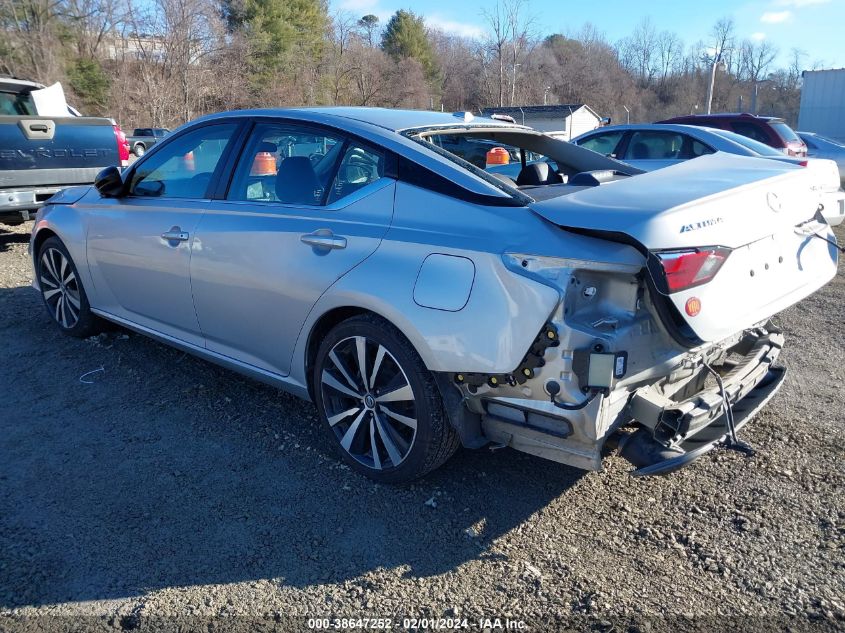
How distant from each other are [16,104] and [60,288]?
480 cm

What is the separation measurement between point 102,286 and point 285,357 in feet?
6.59

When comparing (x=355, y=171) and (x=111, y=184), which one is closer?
(x=355, y=171)

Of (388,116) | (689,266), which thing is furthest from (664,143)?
(689,266)

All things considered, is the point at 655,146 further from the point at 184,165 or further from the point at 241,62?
the point at 241,62

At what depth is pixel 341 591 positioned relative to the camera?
2.56 meters

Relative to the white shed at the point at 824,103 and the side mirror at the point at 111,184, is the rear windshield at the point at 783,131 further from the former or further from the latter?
the white shed at the point at 824,103

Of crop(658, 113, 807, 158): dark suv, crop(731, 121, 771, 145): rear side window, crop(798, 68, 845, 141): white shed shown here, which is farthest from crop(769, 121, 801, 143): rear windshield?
crop(798, 68, 845, 141): white shed

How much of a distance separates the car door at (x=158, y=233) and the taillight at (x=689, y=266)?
2566 millimetres

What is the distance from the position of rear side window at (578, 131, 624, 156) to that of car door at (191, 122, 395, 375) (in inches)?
282

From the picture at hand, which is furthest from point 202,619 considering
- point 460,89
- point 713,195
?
point 460,89

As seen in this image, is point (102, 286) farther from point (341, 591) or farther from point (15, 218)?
point (15, 218)

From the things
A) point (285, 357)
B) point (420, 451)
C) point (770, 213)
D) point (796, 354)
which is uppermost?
point (770, 213)

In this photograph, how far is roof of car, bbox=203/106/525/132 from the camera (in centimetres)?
344

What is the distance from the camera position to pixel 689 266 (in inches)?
97.6
